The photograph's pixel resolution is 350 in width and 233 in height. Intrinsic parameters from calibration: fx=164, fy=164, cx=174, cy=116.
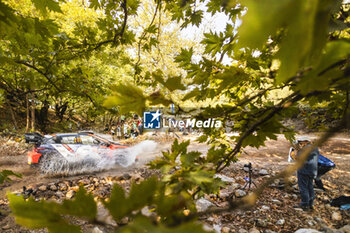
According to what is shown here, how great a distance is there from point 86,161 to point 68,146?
0.70 metres

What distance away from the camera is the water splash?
457 centimetres

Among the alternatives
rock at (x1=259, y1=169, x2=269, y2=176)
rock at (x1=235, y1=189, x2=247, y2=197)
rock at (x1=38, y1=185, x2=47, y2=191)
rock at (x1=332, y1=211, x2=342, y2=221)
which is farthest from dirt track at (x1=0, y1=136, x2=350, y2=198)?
rock at (x1=332, y1=211, x2=342, y2=221)

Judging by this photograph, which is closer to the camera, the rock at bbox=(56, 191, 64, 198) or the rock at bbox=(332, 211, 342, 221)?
the rock at bbox=(332, 211, 342, 221)

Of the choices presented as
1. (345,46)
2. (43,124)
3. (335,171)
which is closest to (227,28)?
(345,46)

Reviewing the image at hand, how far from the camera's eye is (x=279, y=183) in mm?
4090

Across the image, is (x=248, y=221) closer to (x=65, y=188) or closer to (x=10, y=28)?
(x=10, y=28)

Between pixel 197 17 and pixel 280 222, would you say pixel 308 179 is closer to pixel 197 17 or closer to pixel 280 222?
pixel 280 222

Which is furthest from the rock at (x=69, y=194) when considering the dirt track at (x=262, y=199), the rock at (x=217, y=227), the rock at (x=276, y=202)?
the rock at (x=276, y=202)

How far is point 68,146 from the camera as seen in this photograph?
4.93 m

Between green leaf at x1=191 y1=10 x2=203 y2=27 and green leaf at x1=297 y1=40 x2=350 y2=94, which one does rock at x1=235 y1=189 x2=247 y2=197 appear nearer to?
green leaf at x1=191 y1=10 x2=203 y2=27

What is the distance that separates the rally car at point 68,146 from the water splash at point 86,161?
0.07 feet

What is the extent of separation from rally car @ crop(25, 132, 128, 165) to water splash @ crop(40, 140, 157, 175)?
0.02 m

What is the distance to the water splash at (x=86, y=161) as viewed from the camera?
4.57 m

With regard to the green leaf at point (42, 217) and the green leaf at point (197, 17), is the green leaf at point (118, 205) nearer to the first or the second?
the green leaf at point (42, 217)
